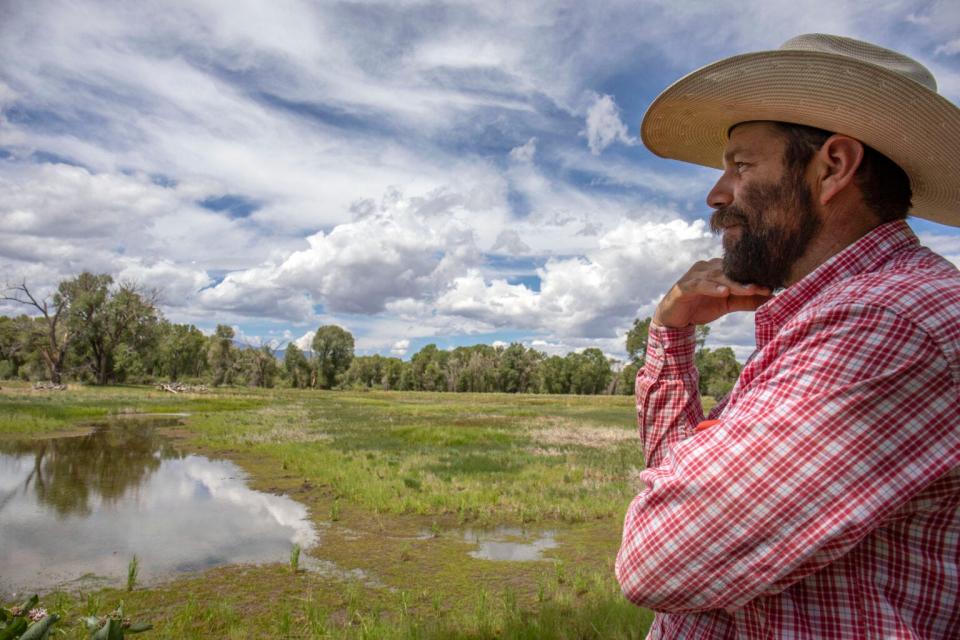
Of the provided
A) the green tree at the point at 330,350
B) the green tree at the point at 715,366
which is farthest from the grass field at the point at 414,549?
the green tree at the point at 330,350

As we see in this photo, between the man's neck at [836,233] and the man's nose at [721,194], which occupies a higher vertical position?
the man's nose at [721,194]

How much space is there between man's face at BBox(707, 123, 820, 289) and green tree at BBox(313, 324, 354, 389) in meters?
119

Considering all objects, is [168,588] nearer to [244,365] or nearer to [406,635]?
[406,635]

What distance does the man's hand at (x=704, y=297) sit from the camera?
5.79 feet

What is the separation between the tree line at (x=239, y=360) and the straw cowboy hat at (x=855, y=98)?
71.1 metres

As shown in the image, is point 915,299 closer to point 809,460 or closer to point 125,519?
point 809,460

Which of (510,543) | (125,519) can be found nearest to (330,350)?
(125,519)

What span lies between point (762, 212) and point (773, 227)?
0.05 m

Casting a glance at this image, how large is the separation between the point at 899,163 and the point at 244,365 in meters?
118

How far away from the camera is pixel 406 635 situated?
5707 millimetres

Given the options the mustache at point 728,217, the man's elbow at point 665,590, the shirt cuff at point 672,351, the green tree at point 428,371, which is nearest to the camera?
the man's elbow at point 665,590

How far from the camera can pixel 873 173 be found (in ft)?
5.15

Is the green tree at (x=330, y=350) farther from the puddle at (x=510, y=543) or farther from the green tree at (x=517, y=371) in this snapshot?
the puddle at (x=510, y=543)

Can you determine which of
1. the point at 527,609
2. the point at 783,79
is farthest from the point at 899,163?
the point at 527,609
